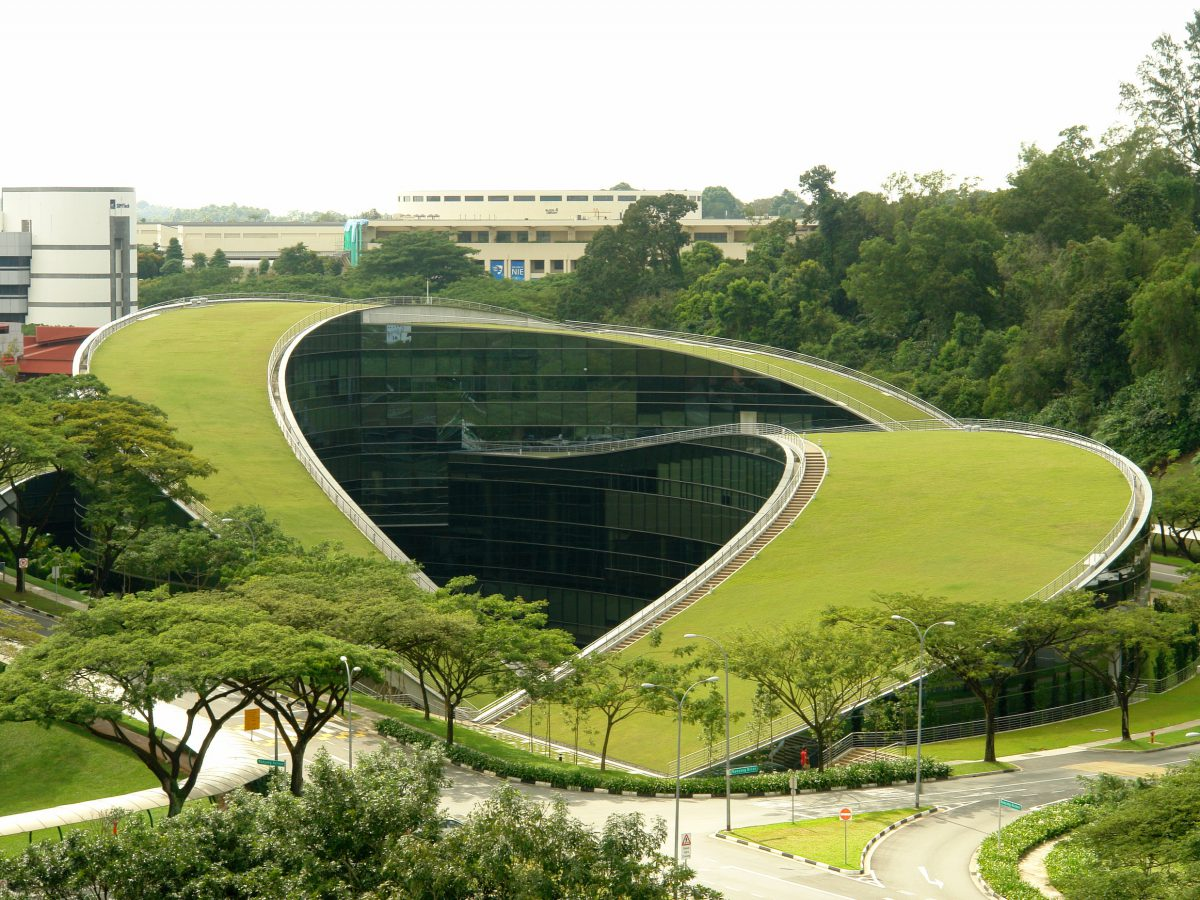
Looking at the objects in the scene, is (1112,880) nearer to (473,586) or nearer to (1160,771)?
(1160,771)

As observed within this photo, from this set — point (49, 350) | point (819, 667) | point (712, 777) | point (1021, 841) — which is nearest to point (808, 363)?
point (819, 667)

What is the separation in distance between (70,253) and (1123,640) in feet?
430

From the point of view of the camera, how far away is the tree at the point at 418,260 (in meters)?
164

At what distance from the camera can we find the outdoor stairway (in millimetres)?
66312

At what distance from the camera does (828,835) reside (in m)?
44.6

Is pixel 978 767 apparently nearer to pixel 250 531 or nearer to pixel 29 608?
pixel 250 531

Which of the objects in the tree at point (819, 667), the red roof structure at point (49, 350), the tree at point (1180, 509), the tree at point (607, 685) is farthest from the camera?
the red roof structure at point (49, 350)

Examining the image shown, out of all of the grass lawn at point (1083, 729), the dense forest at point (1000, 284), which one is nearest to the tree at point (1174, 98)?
the dense forest at point (1000, 284)

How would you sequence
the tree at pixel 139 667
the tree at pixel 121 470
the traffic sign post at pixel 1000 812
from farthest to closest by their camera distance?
the tree at pixel 121 470
the traffic sign post at pixel 1000 812
the tree at pixel 139 667

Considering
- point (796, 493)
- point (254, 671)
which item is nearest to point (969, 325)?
point (796, 493)

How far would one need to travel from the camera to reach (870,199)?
131m

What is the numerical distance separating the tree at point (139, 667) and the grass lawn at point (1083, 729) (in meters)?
26.4

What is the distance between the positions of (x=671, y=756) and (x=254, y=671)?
17690 mm

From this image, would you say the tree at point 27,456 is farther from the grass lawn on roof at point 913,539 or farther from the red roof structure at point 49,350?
the red roof structure at point 49,350
